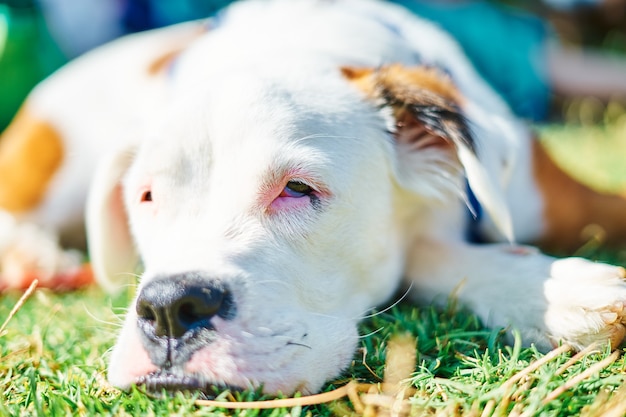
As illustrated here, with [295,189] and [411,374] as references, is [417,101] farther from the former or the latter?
[411,374]

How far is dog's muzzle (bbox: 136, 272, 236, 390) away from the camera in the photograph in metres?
1.67

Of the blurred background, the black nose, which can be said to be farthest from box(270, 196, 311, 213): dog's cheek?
the blurred background

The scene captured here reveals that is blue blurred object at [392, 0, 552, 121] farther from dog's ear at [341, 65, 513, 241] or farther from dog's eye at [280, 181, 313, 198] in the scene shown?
dog's eye at [280, 181, 313, 198]

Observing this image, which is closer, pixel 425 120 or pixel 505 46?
pixel 425 120

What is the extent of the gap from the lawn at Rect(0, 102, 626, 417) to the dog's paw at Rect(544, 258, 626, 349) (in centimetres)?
6

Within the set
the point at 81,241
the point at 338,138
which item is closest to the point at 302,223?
the point at 338,138

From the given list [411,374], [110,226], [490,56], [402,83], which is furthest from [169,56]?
[411,374]

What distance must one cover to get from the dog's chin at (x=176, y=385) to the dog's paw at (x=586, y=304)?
894 millimetres

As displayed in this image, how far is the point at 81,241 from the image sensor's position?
12.9 feet

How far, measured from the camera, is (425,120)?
→ 2.28 meters

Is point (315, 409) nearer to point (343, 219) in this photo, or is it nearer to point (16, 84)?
point (343, 219)

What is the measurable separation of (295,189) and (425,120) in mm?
497

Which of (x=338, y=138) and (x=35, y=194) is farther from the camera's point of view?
(x=35, y=194)

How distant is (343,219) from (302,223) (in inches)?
5.9
